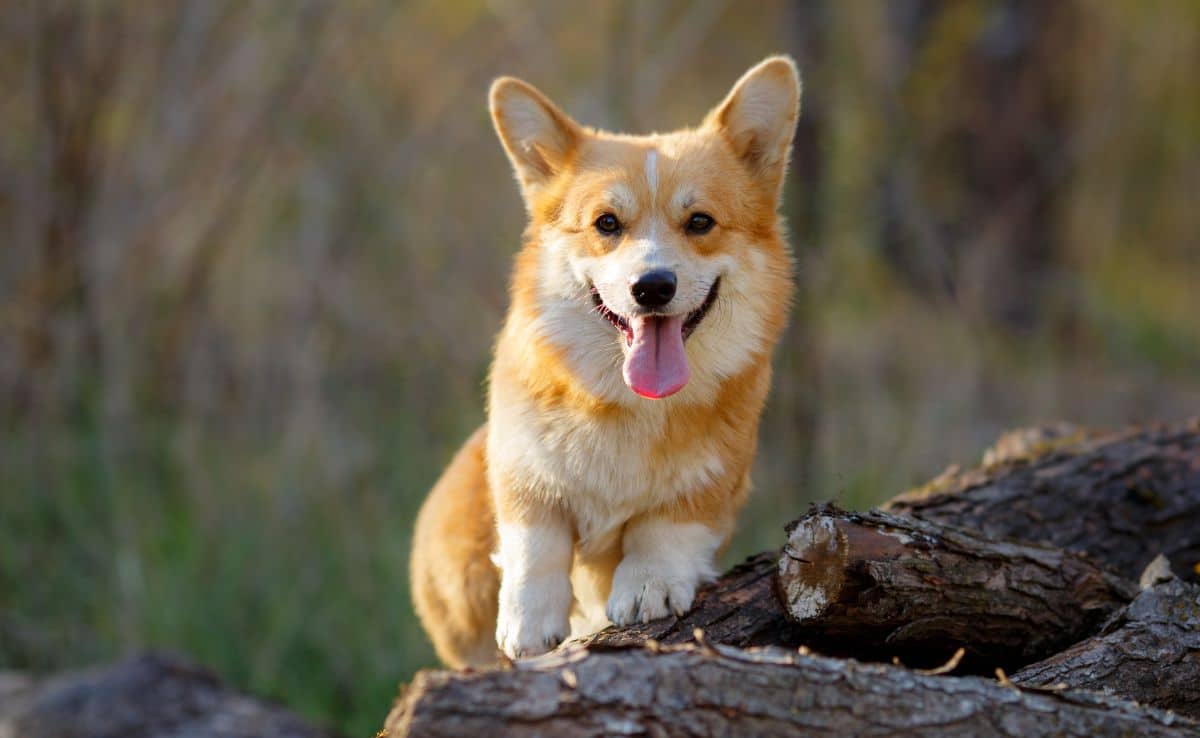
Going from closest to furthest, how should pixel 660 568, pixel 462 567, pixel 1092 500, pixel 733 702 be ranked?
pixel 733 702 < pixel 660 568 < pixel 462 567 < pixel 1092 500

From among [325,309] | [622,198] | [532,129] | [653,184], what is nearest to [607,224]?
[622,198]

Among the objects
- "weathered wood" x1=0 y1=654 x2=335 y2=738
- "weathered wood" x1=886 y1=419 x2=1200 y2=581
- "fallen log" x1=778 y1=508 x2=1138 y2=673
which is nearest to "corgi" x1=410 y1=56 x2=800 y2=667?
"fallen log" x1=778 y1=508 x2=1138 y2=673

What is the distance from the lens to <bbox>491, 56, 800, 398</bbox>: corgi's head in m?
4.06

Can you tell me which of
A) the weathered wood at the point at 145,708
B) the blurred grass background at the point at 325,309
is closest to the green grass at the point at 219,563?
the blurred grass background at the point at 325,309

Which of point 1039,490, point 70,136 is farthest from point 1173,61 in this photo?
point 70,136

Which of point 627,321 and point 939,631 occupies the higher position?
point 627,321

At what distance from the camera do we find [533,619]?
402 cm

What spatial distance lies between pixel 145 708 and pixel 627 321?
1.94 meters

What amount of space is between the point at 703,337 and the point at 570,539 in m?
0.83

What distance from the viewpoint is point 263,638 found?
273 inches

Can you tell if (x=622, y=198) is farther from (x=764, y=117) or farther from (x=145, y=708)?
(x=145, y=708)

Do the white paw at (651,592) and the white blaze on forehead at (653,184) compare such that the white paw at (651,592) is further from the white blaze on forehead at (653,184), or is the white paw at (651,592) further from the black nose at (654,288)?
the white blaze on forehead at (653,184)

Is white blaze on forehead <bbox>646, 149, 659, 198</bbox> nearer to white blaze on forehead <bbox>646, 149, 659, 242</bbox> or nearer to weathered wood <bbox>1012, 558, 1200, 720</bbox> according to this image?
white blaze on forehead <bbox>646, 149, 659, 242</bbox>

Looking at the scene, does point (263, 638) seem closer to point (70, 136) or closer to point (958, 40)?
point (70, 136)
